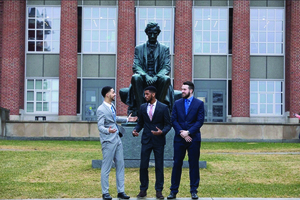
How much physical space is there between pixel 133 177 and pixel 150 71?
10.1 feet

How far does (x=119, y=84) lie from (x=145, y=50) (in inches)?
850

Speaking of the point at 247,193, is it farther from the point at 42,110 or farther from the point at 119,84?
the point at 42,110

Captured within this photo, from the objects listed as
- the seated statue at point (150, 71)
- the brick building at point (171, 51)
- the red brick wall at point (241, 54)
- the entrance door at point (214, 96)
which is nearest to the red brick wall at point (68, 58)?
the brick building at point (171, 51)

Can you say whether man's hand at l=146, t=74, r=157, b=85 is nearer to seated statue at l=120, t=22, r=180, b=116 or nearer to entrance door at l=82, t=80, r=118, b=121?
seated statue at l=120, t=22, r=180, b=116

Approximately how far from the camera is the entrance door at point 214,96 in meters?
36.0

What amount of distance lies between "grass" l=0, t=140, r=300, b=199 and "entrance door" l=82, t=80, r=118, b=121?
19.5m

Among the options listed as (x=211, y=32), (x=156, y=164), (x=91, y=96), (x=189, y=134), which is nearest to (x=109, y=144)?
(x=156, y=164)

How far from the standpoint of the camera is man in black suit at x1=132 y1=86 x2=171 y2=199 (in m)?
9.18

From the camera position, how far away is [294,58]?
34.7m

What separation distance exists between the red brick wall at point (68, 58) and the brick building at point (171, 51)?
0.09m

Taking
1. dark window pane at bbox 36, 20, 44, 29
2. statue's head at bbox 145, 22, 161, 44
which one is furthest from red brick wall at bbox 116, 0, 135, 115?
statue's head at bbox 145, 22, 161, 44

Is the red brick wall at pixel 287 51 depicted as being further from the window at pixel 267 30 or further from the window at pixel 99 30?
the window at pixel 99 30

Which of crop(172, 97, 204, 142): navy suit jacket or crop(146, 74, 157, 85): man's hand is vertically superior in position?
crop(146, 74, 157, 85): man's hand

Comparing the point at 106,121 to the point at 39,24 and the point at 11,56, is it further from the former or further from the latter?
the point at 39,24
